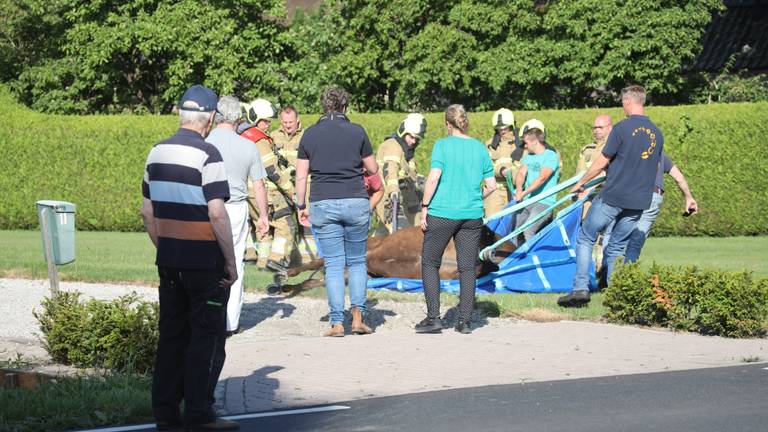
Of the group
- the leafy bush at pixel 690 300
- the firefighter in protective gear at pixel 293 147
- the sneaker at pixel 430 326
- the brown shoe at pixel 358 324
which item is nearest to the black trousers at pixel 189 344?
the brown shoe at pixel 358 324

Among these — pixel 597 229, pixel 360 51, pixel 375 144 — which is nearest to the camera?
pixel 597 229

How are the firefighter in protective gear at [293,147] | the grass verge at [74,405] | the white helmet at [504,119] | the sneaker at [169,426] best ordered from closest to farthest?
the sneaker at [169,426]
the grass verge at [74,405]
the firefighter in protective gear at [293,147]
the white helmet at [504,119]

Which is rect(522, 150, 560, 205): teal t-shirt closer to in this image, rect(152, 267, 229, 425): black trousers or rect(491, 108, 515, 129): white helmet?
rect(491, 108, 515, 129): white helmet

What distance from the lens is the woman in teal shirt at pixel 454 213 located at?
10.6 metres

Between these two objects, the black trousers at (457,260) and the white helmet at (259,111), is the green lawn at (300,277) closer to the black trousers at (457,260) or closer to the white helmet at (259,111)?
the black trousers at (457,260)

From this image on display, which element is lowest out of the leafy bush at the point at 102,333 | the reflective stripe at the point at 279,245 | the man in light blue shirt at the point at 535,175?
the reflective stripe at the point at 279,245

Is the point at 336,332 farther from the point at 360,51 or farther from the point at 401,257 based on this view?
the point at 360,51

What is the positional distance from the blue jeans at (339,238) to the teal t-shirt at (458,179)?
0.66 meters

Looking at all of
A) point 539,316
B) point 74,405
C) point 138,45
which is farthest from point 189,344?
point 138,45

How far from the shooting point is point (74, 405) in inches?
289

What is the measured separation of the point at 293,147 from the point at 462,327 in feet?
16.2

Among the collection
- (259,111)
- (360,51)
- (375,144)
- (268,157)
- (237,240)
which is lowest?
(375,144)

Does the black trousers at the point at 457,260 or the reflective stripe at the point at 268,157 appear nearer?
the black trousers at the point at 457,260

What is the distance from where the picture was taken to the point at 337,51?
27516 millimetres
